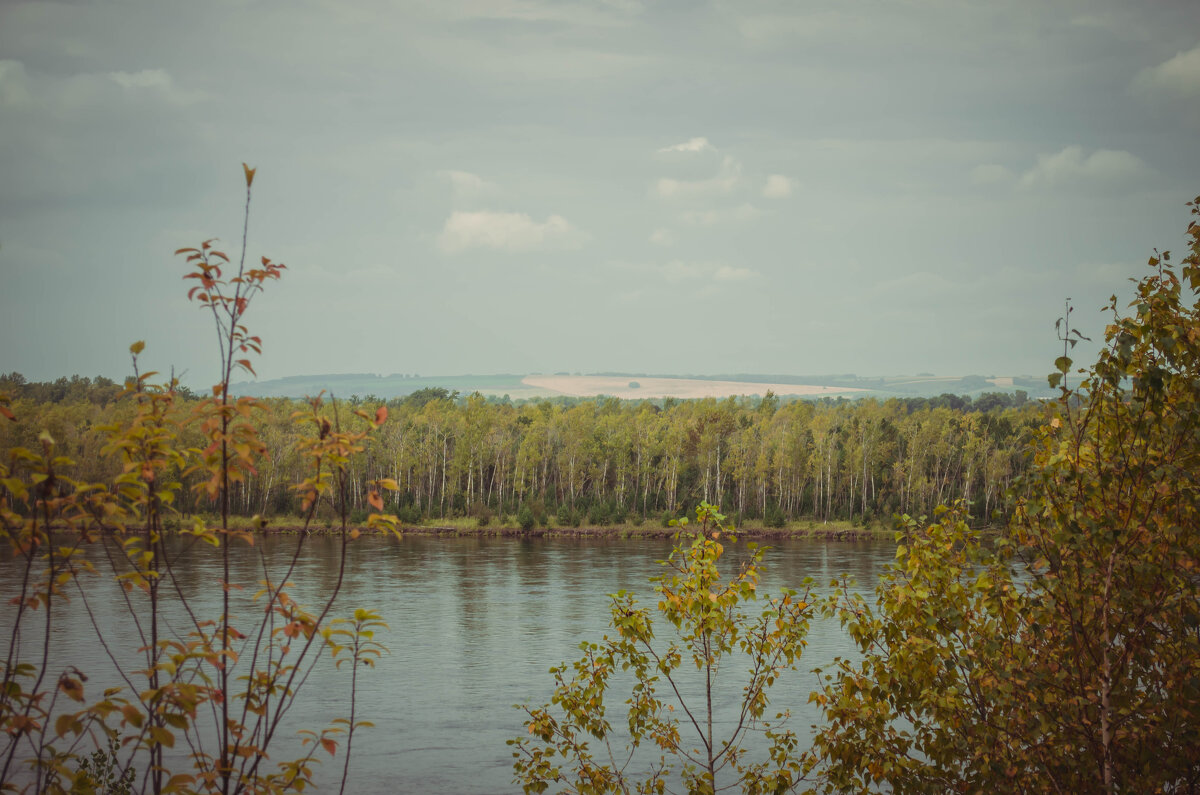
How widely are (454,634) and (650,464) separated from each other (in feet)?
175

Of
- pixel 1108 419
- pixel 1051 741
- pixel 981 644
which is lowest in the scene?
pixel 1051 741

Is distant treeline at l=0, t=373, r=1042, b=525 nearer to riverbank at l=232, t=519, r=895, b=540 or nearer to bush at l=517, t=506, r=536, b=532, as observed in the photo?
riverbank at l=232, t=519, r=895, b=540

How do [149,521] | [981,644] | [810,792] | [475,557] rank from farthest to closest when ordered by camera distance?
[475,557]
[810,792]
[981,644]
[149,521]

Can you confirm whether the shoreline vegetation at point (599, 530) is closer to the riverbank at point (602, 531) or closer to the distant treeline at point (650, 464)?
the riverbank at point (602, 531)

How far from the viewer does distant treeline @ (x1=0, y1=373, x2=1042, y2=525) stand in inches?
3059

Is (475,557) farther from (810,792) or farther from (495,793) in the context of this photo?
(810,792)

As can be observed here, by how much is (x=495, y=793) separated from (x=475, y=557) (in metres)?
37.9

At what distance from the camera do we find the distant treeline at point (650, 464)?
77.7 meters

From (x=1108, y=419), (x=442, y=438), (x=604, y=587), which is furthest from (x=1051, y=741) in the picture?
(x=442, y=438)

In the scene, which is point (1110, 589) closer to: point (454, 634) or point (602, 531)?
point (454, 634)

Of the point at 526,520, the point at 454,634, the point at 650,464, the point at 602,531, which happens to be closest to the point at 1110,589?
the point at 454,634

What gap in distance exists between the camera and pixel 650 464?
3302 inches

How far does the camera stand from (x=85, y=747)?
59.3 ft

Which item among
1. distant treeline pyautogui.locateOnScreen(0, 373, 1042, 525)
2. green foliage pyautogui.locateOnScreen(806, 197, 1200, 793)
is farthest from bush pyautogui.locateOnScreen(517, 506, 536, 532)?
green foliage pyautogui.locateOnScreen(806, 197, 1200, 793)
